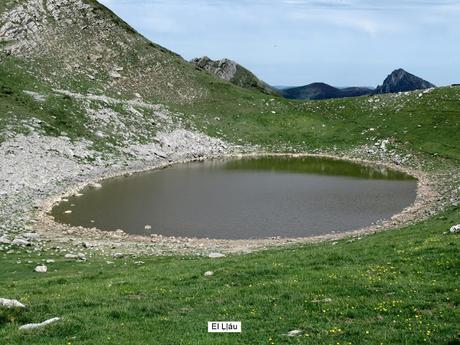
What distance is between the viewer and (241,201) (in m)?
54.7

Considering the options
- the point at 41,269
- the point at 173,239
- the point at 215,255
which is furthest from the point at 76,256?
the point at 173,239

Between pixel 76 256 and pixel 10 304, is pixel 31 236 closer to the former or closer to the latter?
pixel 76 256

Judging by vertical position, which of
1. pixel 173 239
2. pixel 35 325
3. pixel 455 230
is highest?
pixel 455 230

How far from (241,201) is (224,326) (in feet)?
123

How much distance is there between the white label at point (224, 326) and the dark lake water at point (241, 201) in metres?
25.0

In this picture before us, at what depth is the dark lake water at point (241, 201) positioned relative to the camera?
4581cm

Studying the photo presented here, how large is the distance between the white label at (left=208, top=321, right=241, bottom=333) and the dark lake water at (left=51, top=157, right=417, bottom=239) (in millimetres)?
24990

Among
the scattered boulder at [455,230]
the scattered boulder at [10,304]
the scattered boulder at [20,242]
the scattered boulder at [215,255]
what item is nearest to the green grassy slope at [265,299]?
the scattered boulder at [10,304]

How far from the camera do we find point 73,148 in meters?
66.6

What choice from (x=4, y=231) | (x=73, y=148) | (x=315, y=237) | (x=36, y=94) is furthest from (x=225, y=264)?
(x=36, y=94)

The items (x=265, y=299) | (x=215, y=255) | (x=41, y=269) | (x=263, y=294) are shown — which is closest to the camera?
(x=265, y=299)

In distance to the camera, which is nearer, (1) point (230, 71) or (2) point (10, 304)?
(2) point (10, 304)

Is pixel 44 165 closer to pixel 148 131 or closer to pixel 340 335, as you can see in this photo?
pixel 148 131

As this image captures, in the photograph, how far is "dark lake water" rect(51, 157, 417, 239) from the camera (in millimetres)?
45812
